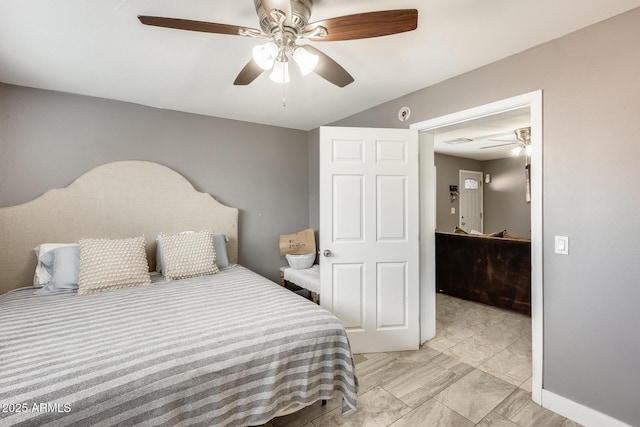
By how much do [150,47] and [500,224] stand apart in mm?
7047

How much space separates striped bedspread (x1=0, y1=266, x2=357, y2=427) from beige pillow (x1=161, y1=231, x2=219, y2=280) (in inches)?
19.1

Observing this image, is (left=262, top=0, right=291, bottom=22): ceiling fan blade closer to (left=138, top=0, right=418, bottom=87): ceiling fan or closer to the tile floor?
(left=138, top=0, right=418, bottom=87): ceiling fan

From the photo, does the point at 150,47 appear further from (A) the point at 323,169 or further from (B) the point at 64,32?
(A) the point at 323,169

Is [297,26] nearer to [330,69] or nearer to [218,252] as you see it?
[330,69]

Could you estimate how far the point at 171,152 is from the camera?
3.00 meters

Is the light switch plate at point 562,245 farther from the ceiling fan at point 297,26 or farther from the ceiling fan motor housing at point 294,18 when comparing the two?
the ceiling fan motor housing at point 294,18

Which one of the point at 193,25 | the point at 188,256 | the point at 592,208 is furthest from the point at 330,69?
the point at 188,256

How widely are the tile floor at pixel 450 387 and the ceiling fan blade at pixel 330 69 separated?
210 cm

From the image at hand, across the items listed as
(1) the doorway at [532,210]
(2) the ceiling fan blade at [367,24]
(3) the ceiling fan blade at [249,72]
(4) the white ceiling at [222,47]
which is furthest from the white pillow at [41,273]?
(1) the doorway at [532,210]

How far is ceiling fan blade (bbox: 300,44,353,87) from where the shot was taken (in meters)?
1.52

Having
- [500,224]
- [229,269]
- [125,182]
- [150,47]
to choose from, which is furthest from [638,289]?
[500,224]

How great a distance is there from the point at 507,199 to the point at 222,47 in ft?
21.6

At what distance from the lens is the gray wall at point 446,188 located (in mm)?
5785

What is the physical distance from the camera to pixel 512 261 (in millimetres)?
3352
